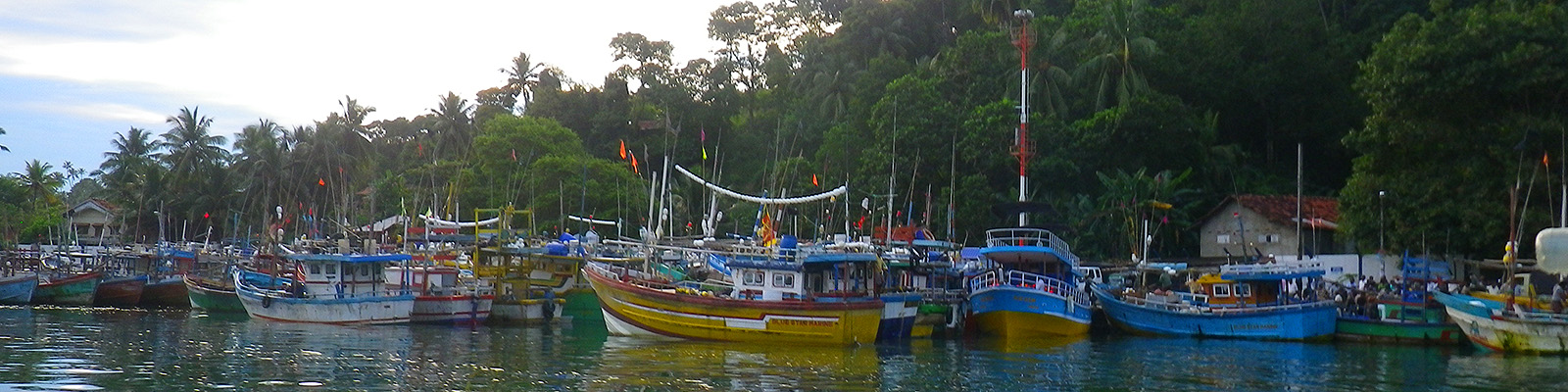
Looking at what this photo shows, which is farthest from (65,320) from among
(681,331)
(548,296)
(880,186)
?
(880,186)

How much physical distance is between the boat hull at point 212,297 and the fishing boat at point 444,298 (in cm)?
707

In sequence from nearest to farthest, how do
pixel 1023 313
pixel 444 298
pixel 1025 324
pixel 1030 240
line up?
pixel 1023 313, pixel 1025 324, pixel 1030 240, pixel 444 298

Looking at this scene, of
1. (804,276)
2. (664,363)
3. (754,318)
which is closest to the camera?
(664,363)

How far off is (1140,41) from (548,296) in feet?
87.7

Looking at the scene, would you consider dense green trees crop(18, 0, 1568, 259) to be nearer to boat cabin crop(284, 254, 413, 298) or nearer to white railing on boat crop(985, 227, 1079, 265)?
white railing on boat crop(985, 227, 1079, 265)

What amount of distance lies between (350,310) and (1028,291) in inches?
692

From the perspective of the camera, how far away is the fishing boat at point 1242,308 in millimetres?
37750

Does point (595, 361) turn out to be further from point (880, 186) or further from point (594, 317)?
point (880, 186)

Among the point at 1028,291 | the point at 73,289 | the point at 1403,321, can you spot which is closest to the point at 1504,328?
the point at 1403,321

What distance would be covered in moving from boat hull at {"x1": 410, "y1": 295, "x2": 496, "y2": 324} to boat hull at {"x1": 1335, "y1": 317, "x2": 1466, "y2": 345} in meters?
22.1

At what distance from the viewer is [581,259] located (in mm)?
44906

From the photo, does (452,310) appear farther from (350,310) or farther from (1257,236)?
(1257,236)

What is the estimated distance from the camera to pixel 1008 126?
55.3m

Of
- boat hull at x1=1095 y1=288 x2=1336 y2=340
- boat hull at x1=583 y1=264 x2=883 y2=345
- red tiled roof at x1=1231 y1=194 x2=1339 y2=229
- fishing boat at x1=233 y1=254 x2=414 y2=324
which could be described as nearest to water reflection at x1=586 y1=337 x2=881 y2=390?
boat hull at x1=583 y1=264 x2=883 y2=345
